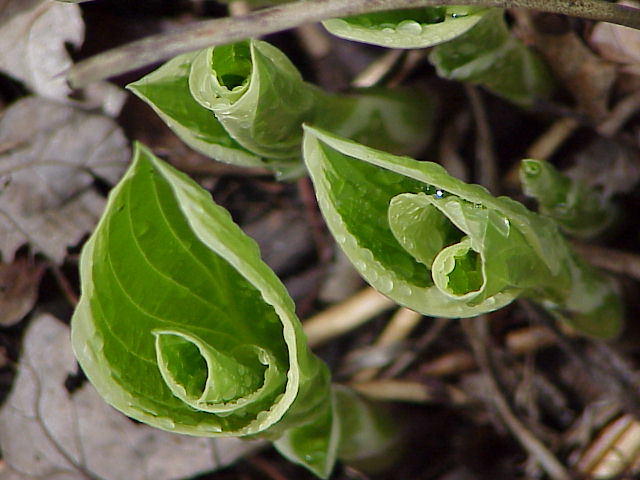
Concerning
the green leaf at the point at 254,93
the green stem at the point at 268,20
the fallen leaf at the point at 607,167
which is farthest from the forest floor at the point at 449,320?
the green stem at the point at 268,20

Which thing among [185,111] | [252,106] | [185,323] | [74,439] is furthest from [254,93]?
[74,439]

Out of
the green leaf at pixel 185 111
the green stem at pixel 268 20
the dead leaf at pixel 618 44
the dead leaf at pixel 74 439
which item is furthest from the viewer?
the dead leaf at pixel 74 439

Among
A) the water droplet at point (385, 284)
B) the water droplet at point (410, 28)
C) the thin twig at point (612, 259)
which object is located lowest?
the thin twig at point (612, 259)

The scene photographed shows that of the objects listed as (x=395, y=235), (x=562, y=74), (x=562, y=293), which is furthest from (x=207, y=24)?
(x=562, y=74)

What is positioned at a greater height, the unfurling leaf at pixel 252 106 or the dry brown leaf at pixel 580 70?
the unfurling leaf at pixel 252 106

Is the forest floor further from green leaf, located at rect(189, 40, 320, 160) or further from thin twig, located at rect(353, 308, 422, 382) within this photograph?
green leaf, located at rect(189, 40, 320, 160)

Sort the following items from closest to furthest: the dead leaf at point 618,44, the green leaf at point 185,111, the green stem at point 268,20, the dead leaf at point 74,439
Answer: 1. the green stem at point 268,20
2. the green leaf at point 185,111
3. the dead leaf at point 618,44
4. the dead leaf at point 74,439

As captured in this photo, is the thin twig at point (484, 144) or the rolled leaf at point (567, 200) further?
the thin twig at point (484, 144)

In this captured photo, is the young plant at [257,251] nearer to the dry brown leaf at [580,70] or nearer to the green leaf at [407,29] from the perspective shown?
the green leaf at [407,29]

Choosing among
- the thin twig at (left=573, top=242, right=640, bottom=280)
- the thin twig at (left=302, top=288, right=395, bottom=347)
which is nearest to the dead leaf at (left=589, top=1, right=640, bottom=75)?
the thin twig at (left=573, top=242, right=640, bottom=280)
